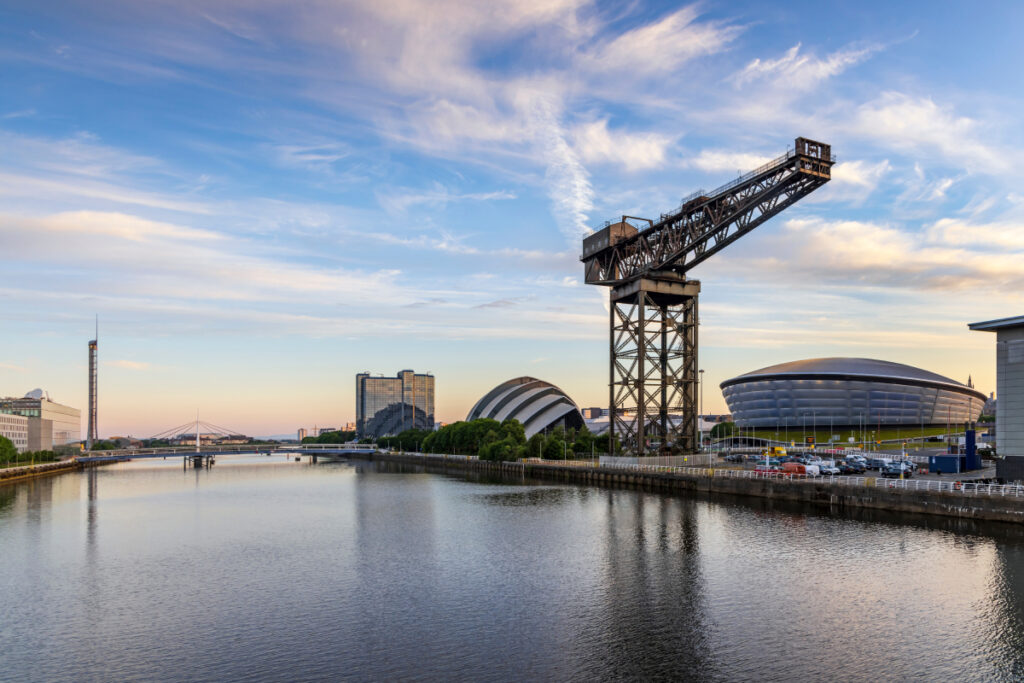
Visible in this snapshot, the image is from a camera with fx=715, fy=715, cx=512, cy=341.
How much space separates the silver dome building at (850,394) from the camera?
439 ft

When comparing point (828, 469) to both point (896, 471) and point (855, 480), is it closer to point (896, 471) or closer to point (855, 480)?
point (896, 471)

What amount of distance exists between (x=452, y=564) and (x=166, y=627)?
13.0 meters

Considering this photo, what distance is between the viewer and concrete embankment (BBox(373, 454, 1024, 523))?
38594 mm

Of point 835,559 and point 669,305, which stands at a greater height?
point 669,305

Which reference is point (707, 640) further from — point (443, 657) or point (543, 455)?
point (543, 455)

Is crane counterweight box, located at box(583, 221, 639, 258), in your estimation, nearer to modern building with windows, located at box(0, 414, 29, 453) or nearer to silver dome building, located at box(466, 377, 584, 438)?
silver dome building, located at box(466, 377, 584, 438)

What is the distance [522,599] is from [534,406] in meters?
127

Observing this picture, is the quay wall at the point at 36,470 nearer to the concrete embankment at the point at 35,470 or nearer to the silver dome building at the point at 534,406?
the concrete embankment at the point at 35,470

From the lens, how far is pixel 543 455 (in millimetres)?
103375

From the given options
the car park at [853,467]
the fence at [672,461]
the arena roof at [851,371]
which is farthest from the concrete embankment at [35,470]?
the arena roof at [851,371]

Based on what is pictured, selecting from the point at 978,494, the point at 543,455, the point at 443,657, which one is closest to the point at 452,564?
the point at 443,657

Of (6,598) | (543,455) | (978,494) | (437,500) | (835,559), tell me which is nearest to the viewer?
(6,598)

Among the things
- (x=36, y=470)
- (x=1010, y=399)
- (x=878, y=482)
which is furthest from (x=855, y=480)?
(x=36, y=470)

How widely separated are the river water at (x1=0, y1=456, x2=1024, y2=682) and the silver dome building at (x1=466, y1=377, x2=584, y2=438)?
102m
